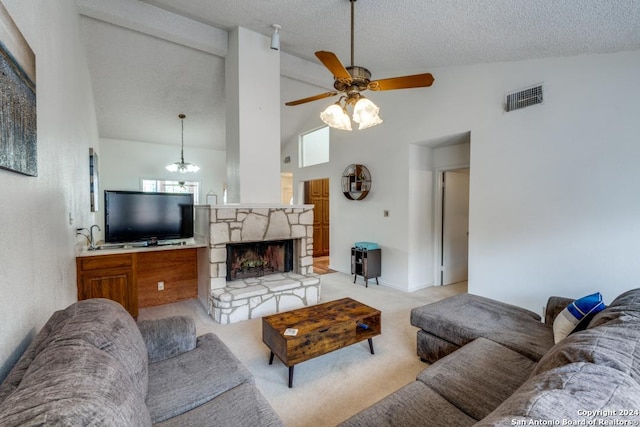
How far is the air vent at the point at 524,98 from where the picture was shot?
3107 millimetres

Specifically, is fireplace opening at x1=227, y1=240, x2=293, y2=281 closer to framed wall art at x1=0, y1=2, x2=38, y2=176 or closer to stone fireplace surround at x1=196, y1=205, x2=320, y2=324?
stone fireplace surround at x1=196, y1=205, x2=320, y2=324

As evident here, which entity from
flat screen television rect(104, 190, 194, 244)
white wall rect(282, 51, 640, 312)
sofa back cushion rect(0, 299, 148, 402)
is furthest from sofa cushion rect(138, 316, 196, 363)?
white wall rect(282, 51, 640, 312)

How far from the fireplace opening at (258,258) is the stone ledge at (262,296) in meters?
0.15

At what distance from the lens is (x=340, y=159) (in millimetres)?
5574

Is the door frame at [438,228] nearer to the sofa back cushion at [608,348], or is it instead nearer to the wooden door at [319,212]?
the wooden door at [319,212]

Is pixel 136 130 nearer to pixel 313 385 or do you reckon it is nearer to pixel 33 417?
pixel 313 385

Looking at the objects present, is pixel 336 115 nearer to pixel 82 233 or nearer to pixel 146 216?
pixel 146 216

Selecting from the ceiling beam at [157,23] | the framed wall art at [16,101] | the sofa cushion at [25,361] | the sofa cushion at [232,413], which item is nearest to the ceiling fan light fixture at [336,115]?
the framed wall art at [16,101]

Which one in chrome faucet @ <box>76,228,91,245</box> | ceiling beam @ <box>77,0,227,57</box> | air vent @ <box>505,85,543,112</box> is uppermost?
ceiling beam @ <box>77,0,227,57</box>

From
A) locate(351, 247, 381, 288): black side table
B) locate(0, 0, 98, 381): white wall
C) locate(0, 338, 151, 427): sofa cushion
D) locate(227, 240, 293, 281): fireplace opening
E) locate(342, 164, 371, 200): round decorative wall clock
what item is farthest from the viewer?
locate(342, 164, 371, 200): round decorative wall clock

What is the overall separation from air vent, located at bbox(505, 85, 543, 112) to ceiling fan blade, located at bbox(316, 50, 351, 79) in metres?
2.32

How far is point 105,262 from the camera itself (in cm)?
302

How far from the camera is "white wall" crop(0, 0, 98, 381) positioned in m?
1.19

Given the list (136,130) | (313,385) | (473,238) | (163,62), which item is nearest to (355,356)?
(313,385)
